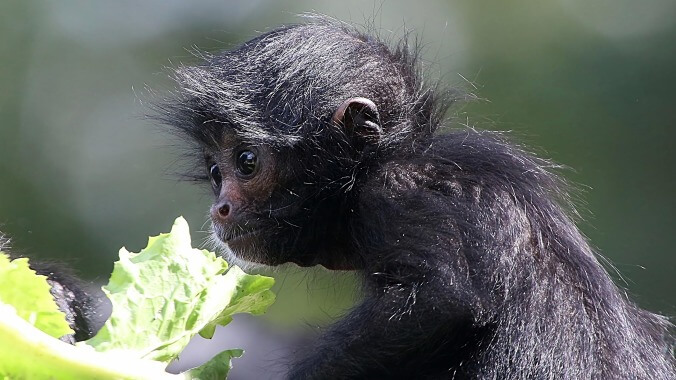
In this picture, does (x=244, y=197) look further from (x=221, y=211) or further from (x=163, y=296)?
(x=163, y=296)

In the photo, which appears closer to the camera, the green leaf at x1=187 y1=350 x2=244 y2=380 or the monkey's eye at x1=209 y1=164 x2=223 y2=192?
the green leaf at x1=187 y1=350 x2=244 y2=380

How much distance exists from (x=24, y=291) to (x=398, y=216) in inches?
63.6

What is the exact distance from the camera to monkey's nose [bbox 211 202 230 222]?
4.56 metres

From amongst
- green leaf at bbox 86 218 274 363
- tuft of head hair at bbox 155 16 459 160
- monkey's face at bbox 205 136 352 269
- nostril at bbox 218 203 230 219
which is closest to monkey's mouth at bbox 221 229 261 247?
monkey's face at bbox 205 136 352 269

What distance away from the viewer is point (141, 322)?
3.02 m

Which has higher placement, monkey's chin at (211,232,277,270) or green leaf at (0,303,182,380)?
green leaf at (0,303,182,380)

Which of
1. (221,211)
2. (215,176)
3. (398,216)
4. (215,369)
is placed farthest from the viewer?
(215,176)

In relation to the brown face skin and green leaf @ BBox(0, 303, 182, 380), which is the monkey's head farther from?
green leaf @ BBox(0, 303, 182, 380)

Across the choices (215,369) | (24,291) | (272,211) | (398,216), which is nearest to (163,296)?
(215,369)

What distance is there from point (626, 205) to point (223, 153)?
5034mm

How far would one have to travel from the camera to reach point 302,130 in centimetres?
434

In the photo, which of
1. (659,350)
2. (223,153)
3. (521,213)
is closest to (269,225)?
(223,153)

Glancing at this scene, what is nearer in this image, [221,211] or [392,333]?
[392,333]

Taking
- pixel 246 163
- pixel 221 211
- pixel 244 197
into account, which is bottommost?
pixel 221 211
